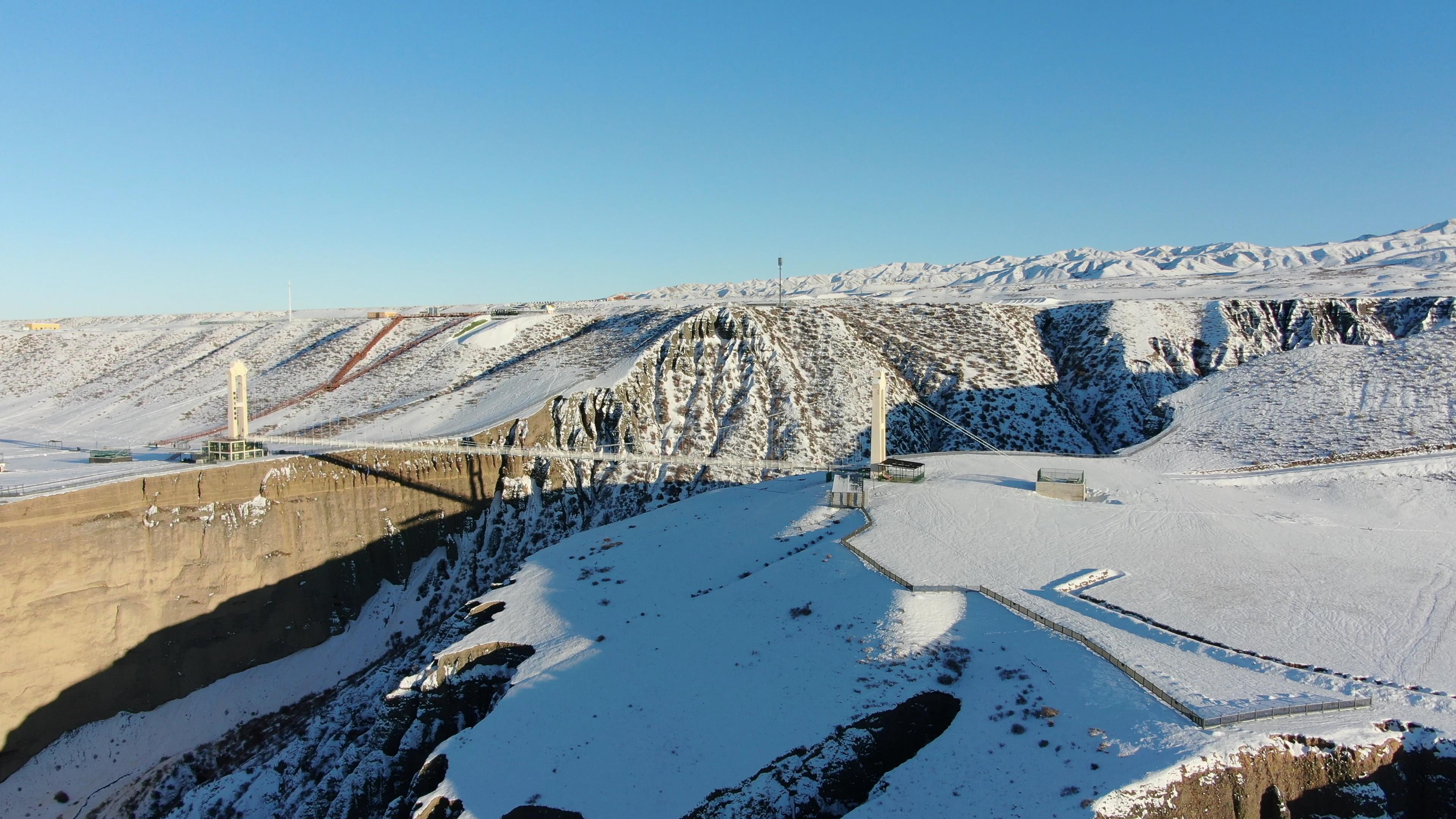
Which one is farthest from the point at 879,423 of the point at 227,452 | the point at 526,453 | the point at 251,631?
the point at 227,452

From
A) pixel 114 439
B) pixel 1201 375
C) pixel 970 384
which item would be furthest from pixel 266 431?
pixel 1201 375

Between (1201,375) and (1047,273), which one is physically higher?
(1047,273)

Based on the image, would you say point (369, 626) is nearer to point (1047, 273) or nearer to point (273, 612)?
point (273, 612)

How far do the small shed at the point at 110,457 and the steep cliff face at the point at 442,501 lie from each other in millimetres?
7601

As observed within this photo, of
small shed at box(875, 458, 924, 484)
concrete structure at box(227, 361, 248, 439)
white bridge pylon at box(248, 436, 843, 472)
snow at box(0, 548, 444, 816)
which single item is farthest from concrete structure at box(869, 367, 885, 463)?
concrete structure at box(227, 361, 248, 439)

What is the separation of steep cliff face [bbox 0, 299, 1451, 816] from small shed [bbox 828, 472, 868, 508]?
11.8 meters

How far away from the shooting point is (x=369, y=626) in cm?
3591

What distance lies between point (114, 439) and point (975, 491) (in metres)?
52.5

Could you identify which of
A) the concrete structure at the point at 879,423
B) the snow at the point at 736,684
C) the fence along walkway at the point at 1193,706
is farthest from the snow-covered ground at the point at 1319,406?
the snow at the point at 736,684

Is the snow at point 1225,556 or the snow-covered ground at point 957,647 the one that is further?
the snow at point 1225,556

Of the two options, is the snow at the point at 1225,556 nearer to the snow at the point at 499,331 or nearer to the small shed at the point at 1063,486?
the small shed at the point at 1063,486

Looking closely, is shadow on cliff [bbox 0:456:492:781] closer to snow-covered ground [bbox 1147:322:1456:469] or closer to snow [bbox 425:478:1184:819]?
snow [bbox 425:478:1184:819]

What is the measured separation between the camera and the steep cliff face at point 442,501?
2753 centimetres

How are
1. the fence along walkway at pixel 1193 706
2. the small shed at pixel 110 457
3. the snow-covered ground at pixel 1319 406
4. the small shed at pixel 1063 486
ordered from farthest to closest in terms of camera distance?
the small shed at pixel 110 457 < the snow-covered ground at pixel 1319 406 < the small shed at pixel 1063 486 < the fence along walkway at pixel 1193 706
